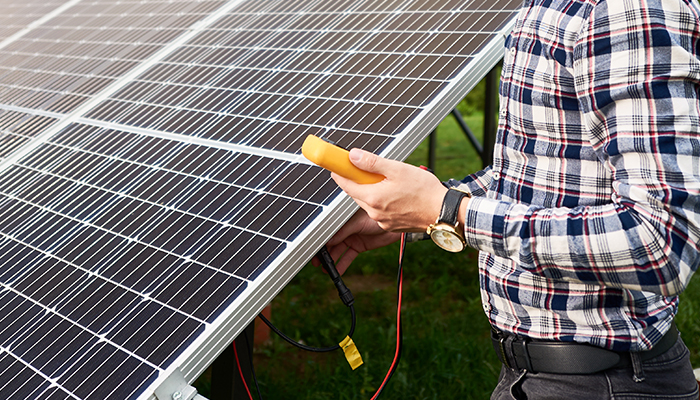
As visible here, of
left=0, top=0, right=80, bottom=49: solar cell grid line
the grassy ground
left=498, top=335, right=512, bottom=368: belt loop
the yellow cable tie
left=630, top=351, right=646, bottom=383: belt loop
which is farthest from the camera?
left=0, top=0, right=80, bottom=49: solar cell grid line

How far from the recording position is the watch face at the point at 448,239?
4.83 feet

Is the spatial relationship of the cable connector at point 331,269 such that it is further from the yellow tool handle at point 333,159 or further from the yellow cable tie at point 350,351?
the yellow tool handle at point 333,159

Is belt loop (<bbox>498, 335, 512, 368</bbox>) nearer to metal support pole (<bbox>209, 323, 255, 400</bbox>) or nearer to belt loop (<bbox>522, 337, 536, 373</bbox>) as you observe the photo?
belt loop (<bbox>522, 337, 536, 373</bbox>)

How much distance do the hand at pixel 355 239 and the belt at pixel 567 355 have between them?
0.64 meters

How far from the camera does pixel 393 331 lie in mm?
4633

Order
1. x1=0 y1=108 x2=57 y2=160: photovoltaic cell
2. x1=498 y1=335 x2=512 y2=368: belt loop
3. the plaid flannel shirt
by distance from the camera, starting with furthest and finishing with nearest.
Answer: x1=0 y1=108 x2=57 y2=160: photovoltaic cell
x1=498 y1=335 x2=512 y2=368: belt loop
the plaid flannel shirt

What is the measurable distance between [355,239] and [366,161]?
2.79 ft

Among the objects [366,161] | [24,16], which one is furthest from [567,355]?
[24,16]

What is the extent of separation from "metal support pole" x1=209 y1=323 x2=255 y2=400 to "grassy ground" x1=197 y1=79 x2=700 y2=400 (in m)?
1.66

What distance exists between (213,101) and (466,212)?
144cm

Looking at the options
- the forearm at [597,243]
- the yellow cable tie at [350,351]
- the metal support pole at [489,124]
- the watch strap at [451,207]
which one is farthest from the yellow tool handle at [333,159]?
the metal support pole at [489,124]

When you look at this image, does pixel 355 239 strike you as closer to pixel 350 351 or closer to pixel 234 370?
pixel 350 351

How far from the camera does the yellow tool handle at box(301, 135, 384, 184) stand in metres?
1.41

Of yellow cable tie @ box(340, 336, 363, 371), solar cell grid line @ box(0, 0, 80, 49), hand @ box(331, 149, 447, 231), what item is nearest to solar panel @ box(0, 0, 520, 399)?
hand @ box(331, 149, 447, 231)
